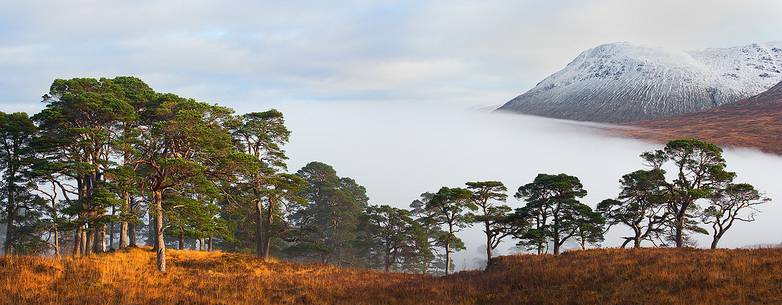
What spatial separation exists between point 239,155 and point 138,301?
9049 millimetres

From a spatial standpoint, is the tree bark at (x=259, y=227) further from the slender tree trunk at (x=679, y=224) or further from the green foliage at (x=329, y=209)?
the slender tree trunk at (x=679, y=224)

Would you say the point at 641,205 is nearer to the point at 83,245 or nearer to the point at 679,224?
the point at 679,224

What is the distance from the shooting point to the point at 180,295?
14188mm

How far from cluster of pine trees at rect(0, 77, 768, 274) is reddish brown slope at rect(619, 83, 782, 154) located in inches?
5383

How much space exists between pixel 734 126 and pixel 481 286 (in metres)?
192

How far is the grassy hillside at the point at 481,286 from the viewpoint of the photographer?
11812 mm

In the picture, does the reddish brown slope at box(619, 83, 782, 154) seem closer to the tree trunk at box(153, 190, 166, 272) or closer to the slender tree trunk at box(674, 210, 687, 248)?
the slender tree trunk at box(674, 210, 687, 248)

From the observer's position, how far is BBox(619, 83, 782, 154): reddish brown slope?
14138 cm

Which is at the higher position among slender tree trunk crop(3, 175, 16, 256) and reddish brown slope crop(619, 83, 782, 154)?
reddish brown slope crop(619, 83, 782, 154)

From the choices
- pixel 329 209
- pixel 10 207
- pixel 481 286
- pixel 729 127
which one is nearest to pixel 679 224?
pixel 481 286

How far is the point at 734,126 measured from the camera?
15912cm

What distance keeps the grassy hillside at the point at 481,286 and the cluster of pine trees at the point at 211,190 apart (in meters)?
4.79

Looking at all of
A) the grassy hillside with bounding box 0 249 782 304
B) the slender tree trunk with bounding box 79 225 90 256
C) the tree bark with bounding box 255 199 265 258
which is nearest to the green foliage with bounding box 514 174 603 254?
the grassy hillside with bounding box 0 249 782 304

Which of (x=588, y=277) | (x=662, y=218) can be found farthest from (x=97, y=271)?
(x=662, y=218)
